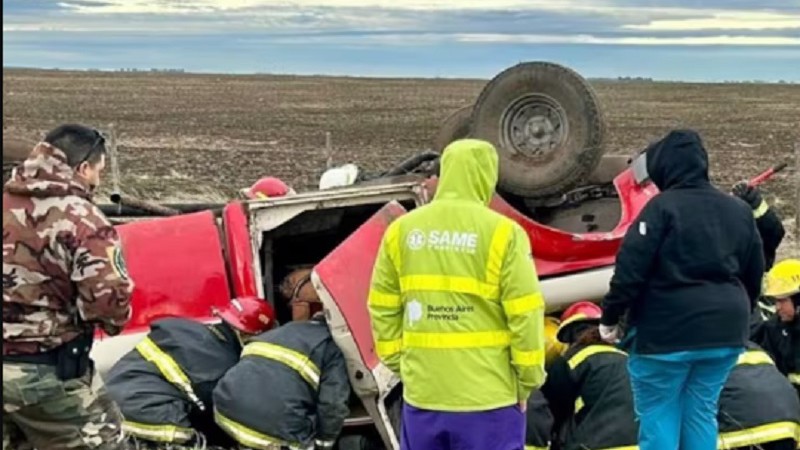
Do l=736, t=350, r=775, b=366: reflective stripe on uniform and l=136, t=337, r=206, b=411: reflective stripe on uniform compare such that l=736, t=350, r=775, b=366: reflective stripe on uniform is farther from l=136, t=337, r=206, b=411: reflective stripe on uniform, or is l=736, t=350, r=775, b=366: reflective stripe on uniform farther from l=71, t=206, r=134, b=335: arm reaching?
l=71, t=206, r=134, b=335: arm reaching

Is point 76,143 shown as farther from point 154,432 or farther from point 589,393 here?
point 589,393

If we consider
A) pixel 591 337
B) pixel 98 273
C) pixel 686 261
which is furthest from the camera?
pixel 591 337

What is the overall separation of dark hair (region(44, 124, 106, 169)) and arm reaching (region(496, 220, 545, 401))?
1536 millimetres

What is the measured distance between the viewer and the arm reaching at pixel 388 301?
4.04 meters

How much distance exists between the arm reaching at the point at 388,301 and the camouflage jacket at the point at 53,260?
2.97 feet

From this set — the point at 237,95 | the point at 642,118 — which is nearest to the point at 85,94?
the point at 237,95

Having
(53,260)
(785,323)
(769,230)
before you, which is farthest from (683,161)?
(53,260)

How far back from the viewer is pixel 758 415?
5.43 m

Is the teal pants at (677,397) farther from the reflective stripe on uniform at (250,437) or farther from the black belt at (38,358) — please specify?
the black belt at (38,358)

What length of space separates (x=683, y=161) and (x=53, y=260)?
2.39m

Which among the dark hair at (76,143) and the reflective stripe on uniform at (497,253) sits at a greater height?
the dark hair at (76,143)

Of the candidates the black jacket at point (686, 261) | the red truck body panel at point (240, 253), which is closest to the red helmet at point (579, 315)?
the black jacket at point (686, 261)

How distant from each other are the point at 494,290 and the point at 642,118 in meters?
45.8

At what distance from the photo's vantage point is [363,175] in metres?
7.41
